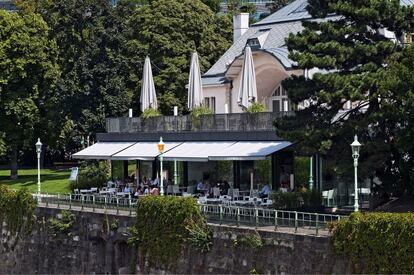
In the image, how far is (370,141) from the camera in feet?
122

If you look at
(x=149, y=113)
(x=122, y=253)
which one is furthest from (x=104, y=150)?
(x=122, y=253)

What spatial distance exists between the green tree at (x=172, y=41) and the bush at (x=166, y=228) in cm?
3072

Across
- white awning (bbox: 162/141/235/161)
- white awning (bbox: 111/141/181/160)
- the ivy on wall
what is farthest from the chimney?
the ivy on wall

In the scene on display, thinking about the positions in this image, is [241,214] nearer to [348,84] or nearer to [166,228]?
[166,228]

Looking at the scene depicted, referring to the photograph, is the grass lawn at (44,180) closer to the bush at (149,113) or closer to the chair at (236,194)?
the bush at (149,113)

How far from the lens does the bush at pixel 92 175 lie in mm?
56406

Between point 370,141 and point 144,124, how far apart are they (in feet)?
65.0

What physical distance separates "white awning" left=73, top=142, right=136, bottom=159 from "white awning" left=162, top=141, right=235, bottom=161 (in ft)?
15.2

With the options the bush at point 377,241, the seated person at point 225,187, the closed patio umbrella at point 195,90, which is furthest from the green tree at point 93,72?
the bush at point 377,241

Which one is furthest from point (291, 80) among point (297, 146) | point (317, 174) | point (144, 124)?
point (144, 124)

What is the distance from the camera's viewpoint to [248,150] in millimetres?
45906

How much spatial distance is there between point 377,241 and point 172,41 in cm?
4386

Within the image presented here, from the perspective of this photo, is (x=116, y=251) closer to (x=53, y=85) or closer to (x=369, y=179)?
(x=369, y=179)

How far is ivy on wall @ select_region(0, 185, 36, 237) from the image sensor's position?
49.0 meters
